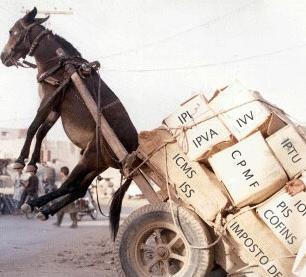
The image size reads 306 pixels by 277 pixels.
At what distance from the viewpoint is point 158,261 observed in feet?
15.3

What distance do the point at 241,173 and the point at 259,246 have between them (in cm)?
59

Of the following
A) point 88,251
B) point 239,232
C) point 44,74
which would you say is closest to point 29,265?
point 88,251

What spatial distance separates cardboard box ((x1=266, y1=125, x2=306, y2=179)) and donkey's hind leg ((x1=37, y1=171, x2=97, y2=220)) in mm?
2358

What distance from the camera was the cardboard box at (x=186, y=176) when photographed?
429cm

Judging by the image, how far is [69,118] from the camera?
5.61 metres

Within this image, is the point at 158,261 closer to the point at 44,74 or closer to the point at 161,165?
the point at 161,165

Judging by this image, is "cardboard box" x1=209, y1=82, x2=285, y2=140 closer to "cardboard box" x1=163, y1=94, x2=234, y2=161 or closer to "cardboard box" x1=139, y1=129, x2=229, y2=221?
"cardboard box" x1=163, y1=94, x2=234, y2=161

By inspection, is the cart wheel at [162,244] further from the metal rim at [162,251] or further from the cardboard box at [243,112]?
the cardboard box at [243,112]

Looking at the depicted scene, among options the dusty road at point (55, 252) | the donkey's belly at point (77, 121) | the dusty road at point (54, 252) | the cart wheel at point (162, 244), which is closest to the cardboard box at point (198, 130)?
the cart wheel at point (162, 244)

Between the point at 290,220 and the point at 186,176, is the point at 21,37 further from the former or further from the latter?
the point at 290,220

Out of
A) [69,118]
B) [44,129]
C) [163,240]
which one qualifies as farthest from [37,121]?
[163,240]

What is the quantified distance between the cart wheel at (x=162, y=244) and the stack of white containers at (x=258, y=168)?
0.31 meters

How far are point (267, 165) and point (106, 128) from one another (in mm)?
1799

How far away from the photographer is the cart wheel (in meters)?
4.34
